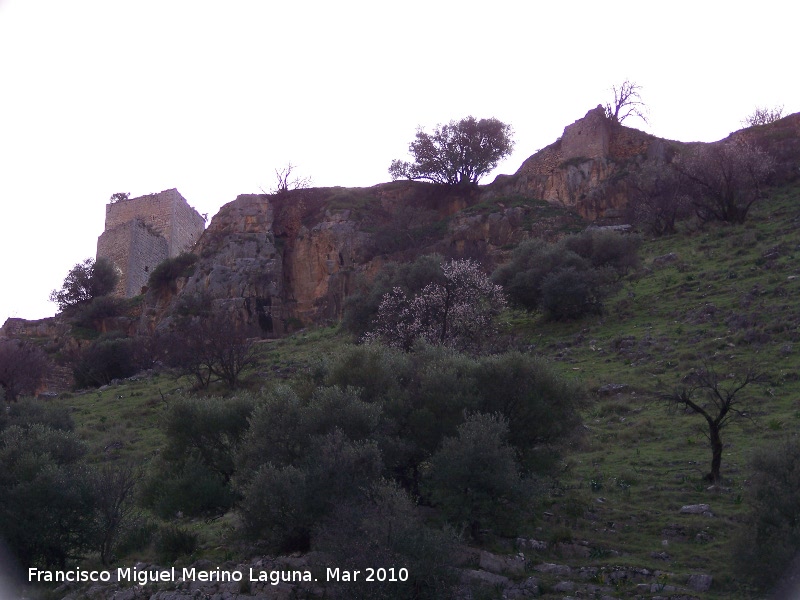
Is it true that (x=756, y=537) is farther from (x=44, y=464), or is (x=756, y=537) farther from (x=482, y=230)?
(x=482, y=230)

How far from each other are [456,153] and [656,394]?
33470 mm

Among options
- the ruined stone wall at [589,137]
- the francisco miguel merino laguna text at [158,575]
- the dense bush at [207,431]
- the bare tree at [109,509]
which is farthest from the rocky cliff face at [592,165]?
the francisco miguel merino laguna text at [158,575]

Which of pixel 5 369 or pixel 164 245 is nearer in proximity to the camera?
pixel 5 369

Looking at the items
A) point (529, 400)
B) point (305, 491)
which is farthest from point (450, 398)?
point (305, 491)

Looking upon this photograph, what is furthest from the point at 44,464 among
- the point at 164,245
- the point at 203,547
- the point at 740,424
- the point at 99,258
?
the point at 164,245

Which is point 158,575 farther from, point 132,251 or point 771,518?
point 132,251

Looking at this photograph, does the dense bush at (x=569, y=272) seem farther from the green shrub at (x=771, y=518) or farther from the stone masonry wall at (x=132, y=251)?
the stone masonry wall at (x=132, y=251)

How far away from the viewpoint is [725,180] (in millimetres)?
34906

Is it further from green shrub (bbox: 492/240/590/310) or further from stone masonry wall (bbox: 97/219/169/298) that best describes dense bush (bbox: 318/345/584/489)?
stone masonry wall (bbox: 97/219/169/298)

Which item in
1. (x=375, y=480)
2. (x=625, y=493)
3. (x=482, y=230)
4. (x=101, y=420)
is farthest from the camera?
(x=482, y=230)

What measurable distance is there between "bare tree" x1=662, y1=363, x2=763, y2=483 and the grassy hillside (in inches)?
11.3

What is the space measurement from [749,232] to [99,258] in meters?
40.2

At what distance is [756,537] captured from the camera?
34.4 feet

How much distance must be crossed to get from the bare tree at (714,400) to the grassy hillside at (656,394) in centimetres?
29
